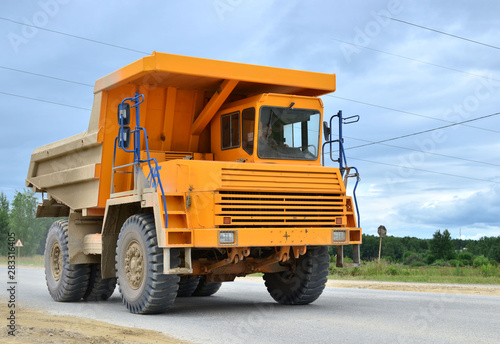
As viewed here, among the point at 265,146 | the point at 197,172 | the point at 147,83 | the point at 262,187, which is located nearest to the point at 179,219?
the point at 197,172

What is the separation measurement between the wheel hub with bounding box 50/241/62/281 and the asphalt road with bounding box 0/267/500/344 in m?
0.58

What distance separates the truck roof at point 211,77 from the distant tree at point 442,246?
68.4 meters

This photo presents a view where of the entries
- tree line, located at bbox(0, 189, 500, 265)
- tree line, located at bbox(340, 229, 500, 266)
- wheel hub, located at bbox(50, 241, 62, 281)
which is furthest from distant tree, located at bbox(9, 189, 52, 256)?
wheel hub, located at bbox(50, 241, 62, 281)

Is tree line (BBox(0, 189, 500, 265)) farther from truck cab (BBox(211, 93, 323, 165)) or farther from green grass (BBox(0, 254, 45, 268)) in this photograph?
truck cab (BBox(211, 93, 323, 165))

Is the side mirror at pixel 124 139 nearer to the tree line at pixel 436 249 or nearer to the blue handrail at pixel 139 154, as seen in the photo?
the blue handrail at pixel 139 154

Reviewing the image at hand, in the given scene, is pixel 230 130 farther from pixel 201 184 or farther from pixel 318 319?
pixel 318 319

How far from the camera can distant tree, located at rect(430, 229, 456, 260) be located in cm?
7638

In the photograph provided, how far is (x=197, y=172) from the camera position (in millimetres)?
9547

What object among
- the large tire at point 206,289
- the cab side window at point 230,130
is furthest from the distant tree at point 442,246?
the cab side window at point 230,130

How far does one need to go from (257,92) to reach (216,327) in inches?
188

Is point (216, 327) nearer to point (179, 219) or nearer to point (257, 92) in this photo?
point (179, 219)

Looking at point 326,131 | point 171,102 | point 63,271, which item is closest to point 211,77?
point 171,102

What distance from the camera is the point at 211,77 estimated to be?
35.2 feet

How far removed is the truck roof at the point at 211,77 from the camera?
10.3m
